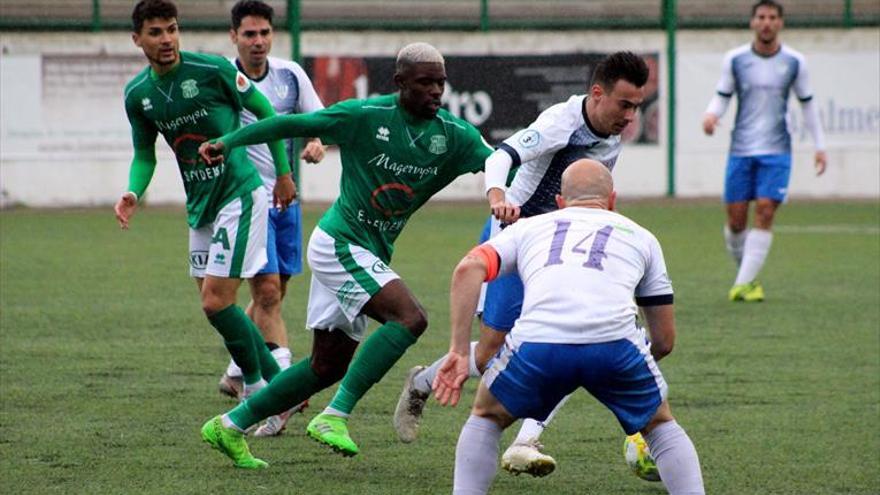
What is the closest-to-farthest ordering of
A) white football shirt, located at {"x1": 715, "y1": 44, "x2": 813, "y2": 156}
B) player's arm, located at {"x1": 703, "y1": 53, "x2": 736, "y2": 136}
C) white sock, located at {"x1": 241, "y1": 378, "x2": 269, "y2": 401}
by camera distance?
1. white sock, located at {"x1": 241, "y1": 378, "x2": 269, "y2": 401}
2. player's arm, located at {"x1": 703, "y1": 53, "x2": 736, "y2": 136}
3. white football shirt, located at {"x1": 715, "y1": 44, "x2": 813, "y2": 156}

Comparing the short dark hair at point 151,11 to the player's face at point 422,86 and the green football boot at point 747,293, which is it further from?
the green football boot at point 747,293

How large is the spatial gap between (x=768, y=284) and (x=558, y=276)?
31.9 ft

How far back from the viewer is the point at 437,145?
23.8 ft

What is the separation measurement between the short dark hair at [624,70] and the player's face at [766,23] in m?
6.90

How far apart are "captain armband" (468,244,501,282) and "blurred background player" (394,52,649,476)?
904 millimetres

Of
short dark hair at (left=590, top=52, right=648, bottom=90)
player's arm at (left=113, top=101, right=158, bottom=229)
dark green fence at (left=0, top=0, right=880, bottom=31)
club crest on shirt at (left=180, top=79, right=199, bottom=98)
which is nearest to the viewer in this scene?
short dark hair at (left=590, top=52, right=648, bottom=90)

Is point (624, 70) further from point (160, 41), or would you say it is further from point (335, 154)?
point (335, 154)

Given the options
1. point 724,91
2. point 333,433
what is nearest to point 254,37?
point 333,433

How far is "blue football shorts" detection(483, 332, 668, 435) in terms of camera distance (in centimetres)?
566

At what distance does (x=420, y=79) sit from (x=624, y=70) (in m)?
0.85

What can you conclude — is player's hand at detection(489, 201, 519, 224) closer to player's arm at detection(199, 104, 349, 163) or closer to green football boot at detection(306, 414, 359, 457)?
player's arm at detection(199, 104, 349, 163)

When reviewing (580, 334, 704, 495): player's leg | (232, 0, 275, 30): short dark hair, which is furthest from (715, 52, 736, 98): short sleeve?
(580, 334, 704, 495): player's leg

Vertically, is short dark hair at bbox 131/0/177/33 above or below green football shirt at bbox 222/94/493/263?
above

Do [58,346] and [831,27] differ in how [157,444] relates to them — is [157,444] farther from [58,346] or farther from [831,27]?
[831,27]
